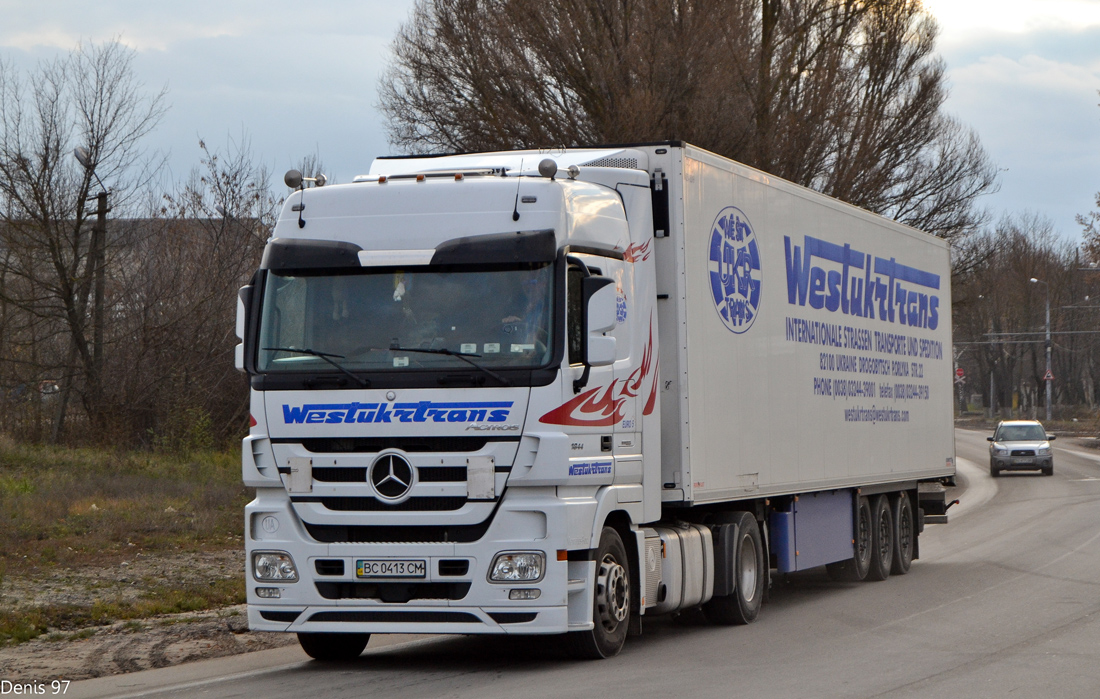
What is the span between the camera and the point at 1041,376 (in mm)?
92188

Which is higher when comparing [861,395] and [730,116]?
[730,116]

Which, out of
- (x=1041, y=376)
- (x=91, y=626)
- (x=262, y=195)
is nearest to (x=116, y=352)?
(x=262, y=195)

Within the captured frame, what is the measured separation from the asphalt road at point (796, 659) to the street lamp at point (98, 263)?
15.9 meters

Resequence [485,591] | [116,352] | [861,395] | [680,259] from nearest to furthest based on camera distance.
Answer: [485,591]
[680,259]
[861,395]
[116,352]

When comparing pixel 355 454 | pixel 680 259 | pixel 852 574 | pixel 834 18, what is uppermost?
pixel 834 18

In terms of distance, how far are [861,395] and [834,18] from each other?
53.5 ft

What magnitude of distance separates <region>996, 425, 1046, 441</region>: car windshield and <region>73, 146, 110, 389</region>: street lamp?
2681cm

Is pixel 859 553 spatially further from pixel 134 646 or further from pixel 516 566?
pixel 134 646

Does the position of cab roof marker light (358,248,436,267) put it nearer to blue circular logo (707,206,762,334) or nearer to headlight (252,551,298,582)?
headlight (252,551,298,582)

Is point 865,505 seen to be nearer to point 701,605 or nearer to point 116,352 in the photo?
point 701,605

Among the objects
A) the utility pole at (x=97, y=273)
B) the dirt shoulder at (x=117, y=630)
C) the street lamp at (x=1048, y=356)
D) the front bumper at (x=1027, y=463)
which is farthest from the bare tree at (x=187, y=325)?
the street lamp at (x=1048, y=356)

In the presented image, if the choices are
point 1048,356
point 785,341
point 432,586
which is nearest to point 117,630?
point 432,586

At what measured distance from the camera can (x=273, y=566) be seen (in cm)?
870

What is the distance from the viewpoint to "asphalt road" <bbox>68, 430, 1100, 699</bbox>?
795 centimetres
